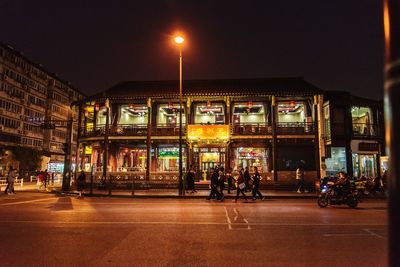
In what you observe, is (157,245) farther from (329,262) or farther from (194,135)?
(194,135)

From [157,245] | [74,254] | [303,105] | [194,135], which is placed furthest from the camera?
[303,105]

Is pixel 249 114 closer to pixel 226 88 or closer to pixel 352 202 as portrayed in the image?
pixel 226 88

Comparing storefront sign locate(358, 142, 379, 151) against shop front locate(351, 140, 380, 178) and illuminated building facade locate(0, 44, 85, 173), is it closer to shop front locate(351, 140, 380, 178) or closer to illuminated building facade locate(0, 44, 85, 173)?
shop front locate(351, 140, 380, 178)

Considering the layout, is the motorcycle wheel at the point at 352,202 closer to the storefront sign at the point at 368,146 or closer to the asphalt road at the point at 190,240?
the asphalt road at the point at 190,240

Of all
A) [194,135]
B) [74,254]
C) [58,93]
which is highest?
[58,93]

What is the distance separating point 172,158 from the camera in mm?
30656

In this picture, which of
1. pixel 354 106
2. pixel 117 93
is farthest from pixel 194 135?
pixel 354 106

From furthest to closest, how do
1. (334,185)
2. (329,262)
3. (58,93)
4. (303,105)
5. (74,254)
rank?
(58,93) < (303,105) < (334,185) < (74,254) < (329,262)

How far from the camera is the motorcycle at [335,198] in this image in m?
14.9

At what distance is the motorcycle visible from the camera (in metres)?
14.9

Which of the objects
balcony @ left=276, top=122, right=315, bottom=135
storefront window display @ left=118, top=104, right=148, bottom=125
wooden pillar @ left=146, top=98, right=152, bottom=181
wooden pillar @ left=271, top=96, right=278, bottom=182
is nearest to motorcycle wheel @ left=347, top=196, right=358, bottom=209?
wooden pillar @ left=271, top=96, right=278, bottom=182

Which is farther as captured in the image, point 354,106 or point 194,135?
point 354,106

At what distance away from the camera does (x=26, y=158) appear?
160 ft

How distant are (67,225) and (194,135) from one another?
18.8m
